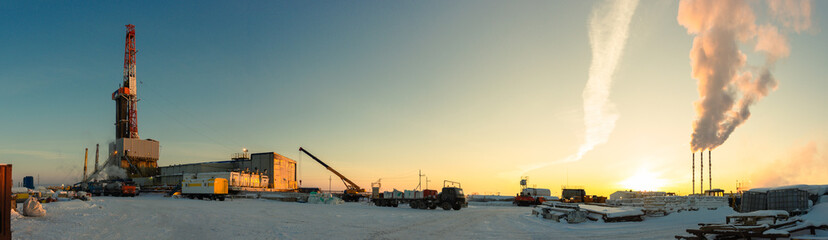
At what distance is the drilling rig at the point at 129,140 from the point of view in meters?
89.9

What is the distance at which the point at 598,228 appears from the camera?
2206 centimetres

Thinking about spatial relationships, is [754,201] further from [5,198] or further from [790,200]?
[5,198]

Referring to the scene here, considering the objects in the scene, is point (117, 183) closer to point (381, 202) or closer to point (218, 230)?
point (381, 202)

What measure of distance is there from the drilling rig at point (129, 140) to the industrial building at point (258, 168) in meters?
4.21

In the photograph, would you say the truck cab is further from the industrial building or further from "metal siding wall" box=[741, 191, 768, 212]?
the industrial building

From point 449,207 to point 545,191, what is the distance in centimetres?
5984

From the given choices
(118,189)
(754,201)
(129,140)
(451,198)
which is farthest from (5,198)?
(129,140)

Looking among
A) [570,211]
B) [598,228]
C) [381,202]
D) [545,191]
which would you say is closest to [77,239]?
[598,228]

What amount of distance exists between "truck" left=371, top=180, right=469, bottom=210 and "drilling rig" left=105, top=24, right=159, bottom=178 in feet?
231

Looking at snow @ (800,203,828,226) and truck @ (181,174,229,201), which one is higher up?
snow @ (800,203,828,226)

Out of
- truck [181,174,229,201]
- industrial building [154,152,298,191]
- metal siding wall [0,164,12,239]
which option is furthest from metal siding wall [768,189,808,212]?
industrial building [154,152,298,191]

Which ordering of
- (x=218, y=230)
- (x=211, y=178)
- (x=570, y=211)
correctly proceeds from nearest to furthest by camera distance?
(x=218, y=230)
(x=570, y=211)
(x=211, y=178)

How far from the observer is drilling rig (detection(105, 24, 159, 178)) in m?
89.9

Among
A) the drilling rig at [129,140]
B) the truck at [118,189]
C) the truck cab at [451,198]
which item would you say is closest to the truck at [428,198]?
the truck cab at [451,198]
